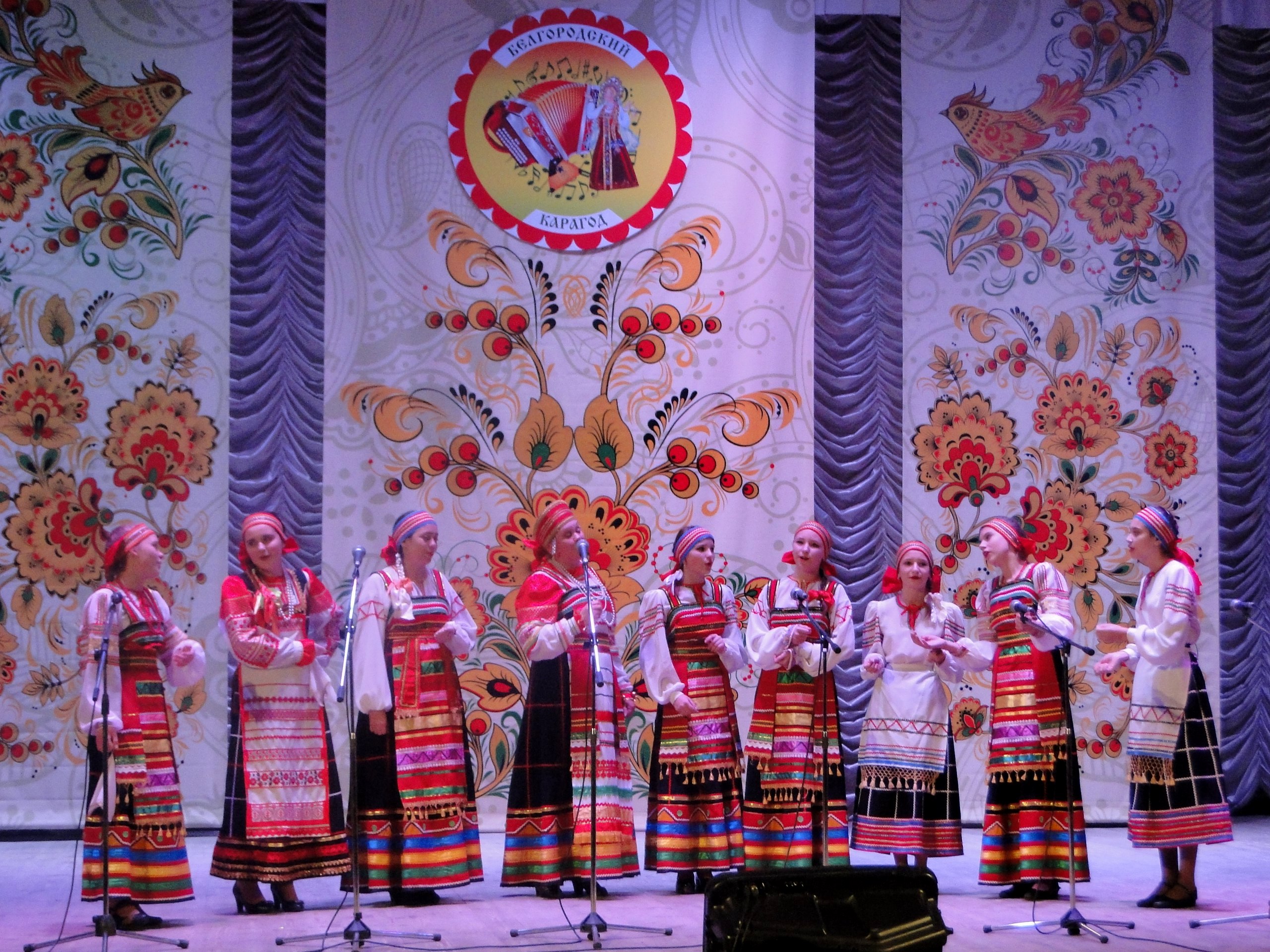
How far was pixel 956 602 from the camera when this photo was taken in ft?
23.9

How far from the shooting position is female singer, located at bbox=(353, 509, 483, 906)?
5.02 m

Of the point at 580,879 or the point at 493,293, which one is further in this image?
the point at 493,293

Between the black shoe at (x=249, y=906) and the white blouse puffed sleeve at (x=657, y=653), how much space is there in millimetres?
1530

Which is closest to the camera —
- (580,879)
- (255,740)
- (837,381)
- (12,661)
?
(255,740)

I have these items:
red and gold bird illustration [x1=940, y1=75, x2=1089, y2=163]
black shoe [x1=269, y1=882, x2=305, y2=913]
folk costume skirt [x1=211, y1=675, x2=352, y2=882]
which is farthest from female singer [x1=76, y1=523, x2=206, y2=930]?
red and gold bird illustration [x1=940, y1=75, x2=1089, y2=163]

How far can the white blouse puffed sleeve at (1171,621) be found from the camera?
4969 mm

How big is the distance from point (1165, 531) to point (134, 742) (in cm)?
367

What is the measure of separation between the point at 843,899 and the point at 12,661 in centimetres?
505

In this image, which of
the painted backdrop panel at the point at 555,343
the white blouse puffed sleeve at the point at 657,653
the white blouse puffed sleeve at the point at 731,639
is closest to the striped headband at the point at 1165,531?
the white blouse puffed sleeve at the point at 731,639

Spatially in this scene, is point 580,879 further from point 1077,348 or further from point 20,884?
point 1077,348

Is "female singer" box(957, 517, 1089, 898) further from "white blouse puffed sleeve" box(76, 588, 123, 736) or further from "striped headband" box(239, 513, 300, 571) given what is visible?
"white blouse puffed sleeve" box(76, 588, 123, 736)

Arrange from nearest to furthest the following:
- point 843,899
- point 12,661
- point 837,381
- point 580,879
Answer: point 843,899 < point 580,879 < point 12,661 < point 837,381

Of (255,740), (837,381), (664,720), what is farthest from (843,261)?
(255,740)

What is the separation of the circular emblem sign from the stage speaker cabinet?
4.66 m
